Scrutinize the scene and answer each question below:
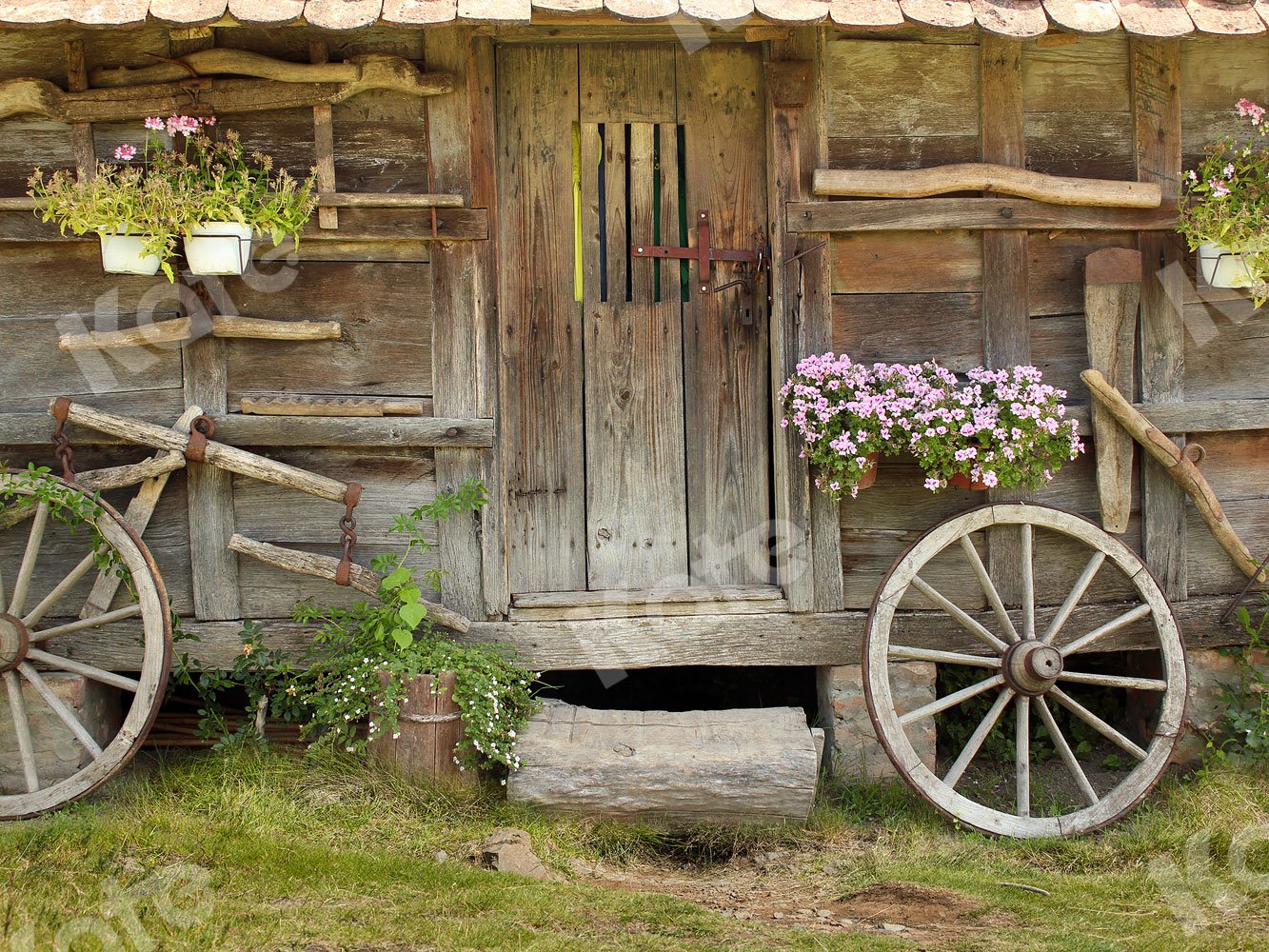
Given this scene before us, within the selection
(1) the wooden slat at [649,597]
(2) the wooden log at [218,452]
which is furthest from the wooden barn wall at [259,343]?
(1) the wooden slat at [649,597]

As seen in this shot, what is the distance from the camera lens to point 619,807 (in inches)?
158

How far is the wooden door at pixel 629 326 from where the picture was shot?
15.2ft

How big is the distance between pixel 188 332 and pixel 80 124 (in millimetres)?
828

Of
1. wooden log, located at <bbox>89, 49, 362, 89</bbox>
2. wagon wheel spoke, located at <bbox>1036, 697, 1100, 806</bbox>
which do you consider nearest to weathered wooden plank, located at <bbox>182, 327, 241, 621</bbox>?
wooden log, located at <bbox>89, 49, 362, 89</bbox>

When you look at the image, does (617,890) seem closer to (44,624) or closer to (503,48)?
(44,624)

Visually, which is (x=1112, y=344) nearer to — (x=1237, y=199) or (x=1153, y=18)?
(x=1237, y=199)

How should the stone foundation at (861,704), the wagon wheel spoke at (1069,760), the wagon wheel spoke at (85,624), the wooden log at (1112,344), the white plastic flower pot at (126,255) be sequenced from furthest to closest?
the stone foundation at (861,704)
the wooden log at (1112,344)
the wagon wheel spoke at (1069,760)
the wagon wheel spoke at (85,624)
the white plastic flower pot at (126,255)

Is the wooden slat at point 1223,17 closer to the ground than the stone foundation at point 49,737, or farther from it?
farther from it

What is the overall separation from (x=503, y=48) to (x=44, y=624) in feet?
9.29

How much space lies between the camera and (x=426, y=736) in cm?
405

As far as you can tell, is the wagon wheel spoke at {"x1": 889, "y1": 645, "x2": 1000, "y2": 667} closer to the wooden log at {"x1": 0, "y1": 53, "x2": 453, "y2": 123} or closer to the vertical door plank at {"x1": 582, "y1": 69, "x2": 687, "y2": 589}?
the vertical door plank at {"x1": 582, "y1": 69, "x2": 687, "y2": 589}

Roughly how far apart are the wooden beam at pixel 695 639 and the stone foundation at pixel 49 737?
14 cm

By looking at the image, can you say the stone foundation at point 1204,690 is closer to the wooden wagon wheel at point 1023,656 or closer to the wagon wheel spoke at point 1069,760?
the wooden wagon wheel at point 1023,656

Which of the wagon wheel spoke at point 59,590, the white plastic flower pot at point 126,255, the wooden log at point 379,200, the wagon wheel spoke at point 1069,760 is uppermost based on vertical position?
the wooden log at point 379,200
